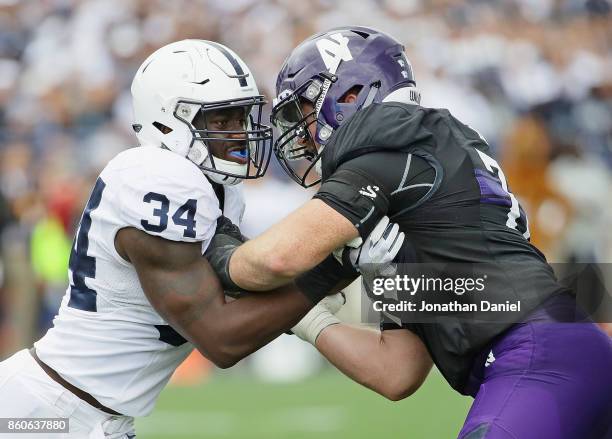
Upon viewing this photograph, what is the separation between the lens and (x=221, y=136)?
3.72 m

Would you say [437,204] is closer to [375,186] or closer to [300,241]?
[375,186]

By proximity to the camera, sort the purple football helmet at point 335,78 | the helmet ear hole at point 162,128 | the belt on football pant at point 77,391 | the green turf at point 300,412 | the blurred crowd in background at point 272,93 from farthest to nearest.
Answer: the blurred crowd in background at point 272,93 < the green turf at point 300,412 < the helmet ear hole at point 162,128 < the purple football helmet at point 335,78 < the belt on football pant at point 77,391

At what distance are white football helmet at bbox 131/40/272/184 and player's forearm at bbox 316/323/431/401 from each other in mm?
710

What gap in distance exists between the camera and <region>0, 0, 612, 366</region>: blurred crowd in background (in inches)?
364

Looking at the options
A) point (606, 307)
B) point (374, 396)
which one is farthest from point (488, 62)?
point (606, 307)

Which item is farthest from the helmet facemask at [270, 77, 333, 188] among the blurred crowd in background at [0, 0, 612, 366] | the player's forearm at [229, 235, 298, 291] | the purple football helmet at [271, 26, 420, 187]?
the blurred crowd in background at [0, 0, 612, 366]

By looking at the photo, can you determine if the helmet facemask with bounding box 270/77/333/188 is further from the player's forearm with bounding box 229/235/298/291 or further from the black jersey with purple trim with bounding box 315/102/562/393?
the player's forearm with bounding box 229/235/298/291

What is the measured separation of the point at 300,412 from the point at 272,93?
129 inches

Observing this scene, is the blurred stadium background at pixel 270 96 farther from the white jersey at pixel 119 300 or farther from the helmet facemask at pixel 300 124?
the white jersey at pixel 119 300

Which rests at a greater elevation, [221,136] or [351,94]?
[351,94]

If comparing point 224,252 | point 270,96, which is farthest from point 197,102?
point 270,96

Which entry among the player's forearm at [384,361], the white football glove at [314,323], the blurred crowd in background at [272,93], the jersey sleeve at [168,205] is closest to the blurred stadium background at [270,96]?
the blurred crowd in background at [272,93]

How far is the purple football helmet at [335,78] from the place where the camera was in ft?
11.9

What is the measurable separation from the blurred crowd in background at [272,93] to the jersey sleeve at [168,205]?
5.84 metres
